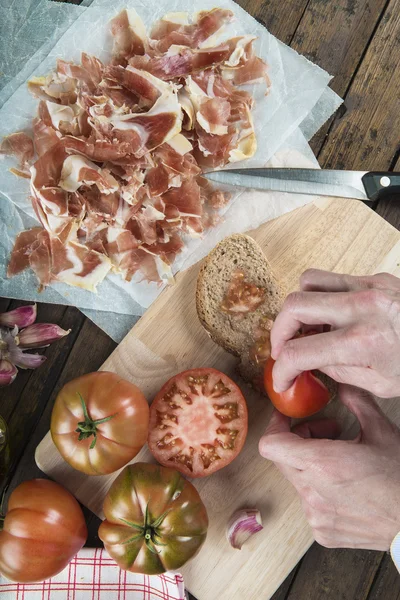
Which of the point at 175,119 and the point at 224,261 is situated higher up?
the point at 175,119

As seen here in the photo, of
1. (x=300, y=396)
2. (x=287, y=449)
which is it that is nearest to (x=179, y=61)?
(x=300, y=396)

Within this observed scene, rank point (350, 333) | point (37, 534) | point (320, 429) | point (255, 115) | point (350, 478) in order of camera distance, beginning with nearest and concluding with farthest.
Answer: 1. point (350, 333)
2. point (350, 478)
3. point (37, 534)
4. point (320, 429)
5. point (255, 115)

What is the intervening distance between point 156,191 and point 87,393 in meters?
0.54

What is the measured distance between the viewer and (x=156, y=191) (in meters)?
1.56

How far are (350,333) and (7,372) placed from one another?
0.94 metres

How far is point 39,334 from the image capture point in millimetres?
1636

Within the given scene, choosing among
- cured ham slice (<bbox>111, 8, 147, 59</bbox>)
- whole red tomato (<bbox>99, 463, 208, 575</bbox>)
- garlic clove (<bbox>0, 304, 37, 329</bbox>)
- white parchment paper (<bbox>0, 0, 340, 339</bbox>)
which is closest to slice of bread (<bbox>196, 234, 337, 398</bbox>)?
white parchment paper (<bbox>0, 0, 340, 339</bbox>)

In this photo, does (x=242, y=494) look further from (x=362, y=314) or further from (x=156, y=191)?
(x=156, y=191)

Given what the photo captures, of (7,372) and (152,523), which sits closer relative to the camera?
(152,523)

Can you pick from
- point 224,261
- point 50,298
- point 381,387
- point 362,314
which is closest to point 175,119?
point 224,261

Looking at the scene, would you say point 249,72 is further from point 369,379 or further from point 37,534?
point 37,534

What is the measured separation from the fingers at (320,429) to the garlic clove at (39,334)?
677mm

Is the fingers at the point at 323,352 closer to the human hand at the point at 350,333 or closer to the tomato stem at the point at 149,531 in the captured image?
the human hand at the point at 350,333

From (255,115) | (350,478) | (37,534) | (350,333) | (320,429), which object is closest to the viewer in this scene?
(350,333)
